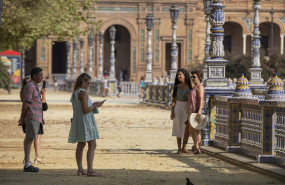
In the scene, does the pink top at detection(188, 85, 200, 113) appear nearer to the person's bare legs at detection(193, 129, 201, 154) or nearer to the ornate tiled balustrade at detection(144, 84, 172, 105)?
the person's bare legs at detection(193, 129, 201, 154)

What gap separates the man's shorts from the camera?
11.6 m

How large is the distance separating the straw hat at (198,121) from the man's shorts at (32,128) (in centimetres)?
325

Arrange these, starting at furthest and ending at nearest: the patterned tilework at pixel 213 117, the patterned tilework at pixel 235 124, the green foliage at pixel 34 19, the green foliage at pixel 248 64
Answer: the green foliage at pixel 248 64 → the green foliage at pixel 34 19 → the patterned tilework at pixel 213 117 → the patterned tilework at pixel 235 124

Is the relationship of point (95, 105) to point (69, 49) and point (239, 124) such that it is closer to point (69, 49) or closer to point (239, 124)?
point (239, 124)

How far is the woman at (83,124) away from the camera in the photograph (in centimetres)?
1088

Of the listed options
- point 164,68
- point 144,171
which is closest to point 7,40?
point 144,171

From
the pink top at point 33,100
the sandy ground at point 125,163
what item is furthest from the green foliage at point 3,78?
the pink top at point 33,100

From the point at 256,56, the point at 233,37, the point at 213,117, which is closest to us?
the point at 213,117

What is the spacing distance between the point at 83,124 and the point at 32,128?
1.05 m

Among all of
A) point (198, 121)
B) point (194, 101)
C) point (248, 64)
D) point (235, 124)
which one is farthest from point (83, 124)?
point (248, 64)

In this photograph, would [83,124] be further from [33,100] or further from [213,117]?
[213,117]

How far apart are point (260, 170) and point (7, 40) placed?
77.9 feet

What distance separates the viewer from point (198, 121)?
45.6 feet

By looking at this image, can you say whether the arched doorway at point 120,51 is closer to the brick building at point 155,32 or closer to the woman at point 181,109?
the brick building at point 155,32
